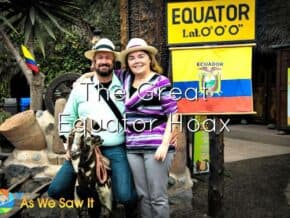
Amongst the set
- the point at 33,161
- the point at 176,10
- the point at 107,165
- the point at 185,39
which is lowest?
the point at 33,161

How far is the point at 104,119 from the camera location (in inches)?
127

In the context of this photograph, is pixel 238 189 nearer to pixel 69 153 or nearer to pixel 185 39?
pixel 185 39

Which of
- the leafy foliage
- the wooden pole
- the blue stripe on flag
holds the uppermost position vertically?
the leafy foliage

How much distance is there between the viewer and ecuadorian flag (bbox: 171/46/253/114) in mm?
3928

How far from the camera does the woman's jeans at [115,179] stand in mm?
3188

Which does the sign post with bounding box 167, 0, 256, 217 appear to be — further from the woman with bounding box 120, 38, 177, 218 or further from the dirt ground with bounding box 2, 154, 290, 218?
the dirt ground with bounding box 2, 154, 290, 218

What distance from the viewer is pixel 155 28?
4074 millimetres

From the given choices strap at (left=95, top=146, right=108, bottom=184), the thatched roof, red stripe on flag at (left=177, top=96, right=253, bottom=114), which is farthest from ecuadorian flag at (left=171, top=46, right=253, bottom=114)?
the thatched roof

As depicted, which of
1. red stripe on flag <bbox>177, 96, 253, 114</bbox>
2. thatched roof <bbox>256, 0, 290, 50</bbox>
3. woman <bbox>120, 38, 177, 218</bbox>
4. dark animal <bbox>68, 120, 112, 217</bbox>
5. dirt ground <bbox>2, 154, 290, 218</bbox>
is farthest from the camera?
thatched roof <bbox>256, 0, 290, 50</bbox>

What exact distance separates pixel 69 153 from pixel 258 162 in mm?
5491

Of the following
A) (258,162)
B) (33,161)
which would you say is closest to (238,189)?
(258,162)

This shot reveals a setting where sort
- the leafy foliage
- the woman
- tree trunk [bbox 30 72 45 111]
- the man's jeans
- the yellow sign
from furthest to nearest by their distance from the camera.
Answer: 1. the leafy foliage
2. tree trunk [bbox 30 72 45 111]
3. the yellow sign
4. the man's jeans
5. the woman

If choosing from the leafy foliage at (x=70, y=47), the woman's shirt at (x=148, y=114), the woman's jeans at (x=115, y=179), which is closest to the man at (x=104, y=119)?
the woman's jeans at (x=115, y=179)

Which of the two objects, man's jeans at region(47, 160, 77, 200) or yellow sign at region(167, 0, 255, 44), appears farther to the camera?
yellow sign at region(167, 0, 255, 44)
